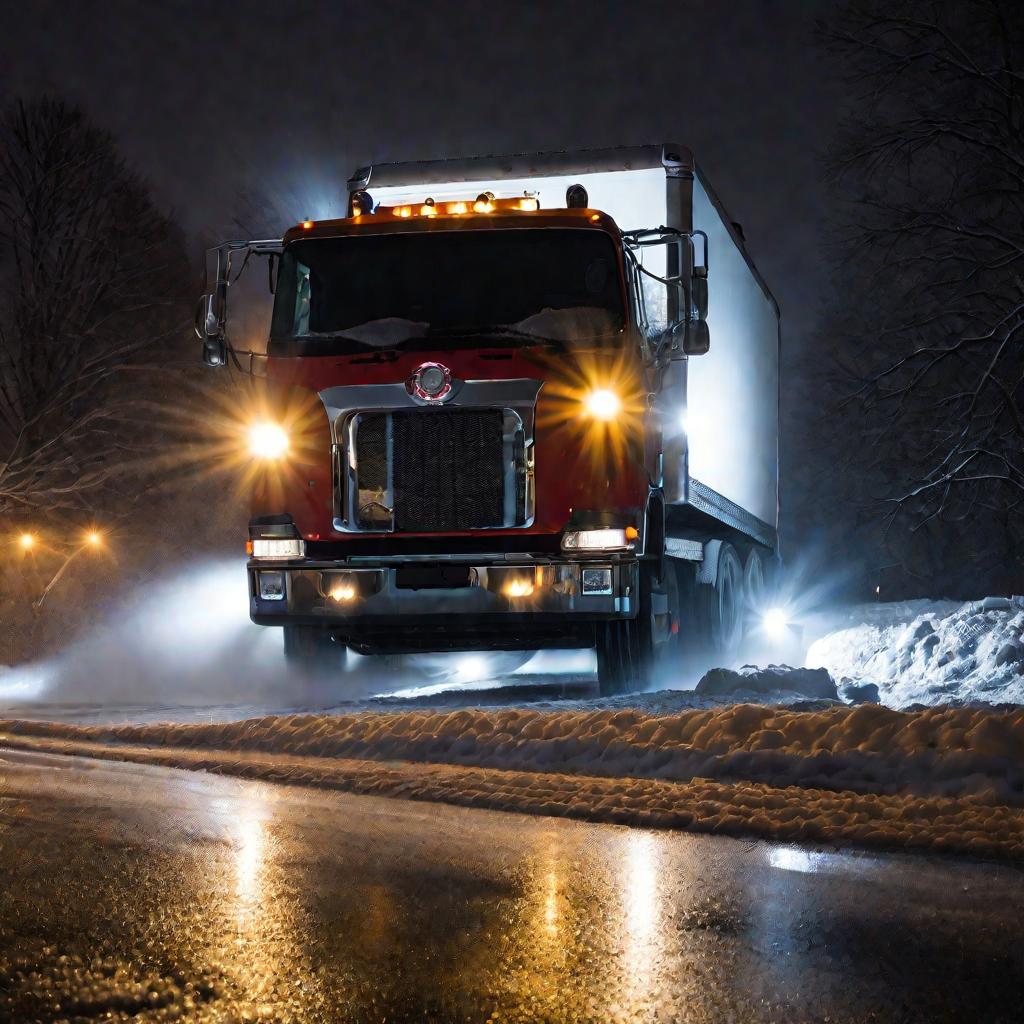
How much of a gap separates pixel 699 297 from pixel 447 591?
115 inches

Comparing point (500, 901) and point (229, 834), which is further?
point (229, 834)

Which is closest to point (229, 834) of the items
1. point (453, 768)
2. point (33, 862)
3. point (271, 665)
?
point (33, 862)

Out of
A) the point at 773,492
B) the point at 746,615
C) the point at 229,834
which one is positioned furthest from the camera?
the point at 773,492

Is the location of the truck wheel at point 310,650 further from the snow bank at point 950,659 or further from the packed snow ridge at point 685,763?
the snow bank at point 950,659

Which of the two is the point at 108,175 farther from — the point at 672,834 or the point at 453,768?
the point at 672,834

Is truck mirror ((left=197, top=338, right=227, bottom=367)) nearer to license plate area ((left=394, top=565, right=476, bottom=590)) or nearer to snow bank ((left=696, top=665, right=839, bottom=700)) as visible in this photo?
license plate area ((left=394, top=565, right=476, bottom=590))

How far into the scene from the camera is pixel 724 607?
632 inches

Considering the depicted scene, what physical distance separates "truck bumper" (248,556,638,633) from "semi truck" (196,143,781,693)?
0.01m

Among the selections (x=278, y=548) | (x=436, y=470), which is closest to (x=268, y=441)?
(x=278, y=548)

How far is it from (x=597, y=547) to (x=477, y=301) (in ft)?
Answer: 6.61

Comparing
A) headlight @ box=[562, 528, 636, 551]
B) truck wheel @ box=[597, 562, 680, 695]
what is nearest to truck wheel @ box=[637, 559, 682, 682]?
truck wheel @ box=[597, 562, 680, 695]

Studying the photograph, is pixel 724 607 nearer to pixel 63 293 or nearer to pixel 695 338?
pixel 695 338

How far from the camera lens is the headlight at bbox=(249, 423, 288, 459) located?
11258mm

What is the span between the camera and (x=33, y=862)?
5.24 m
